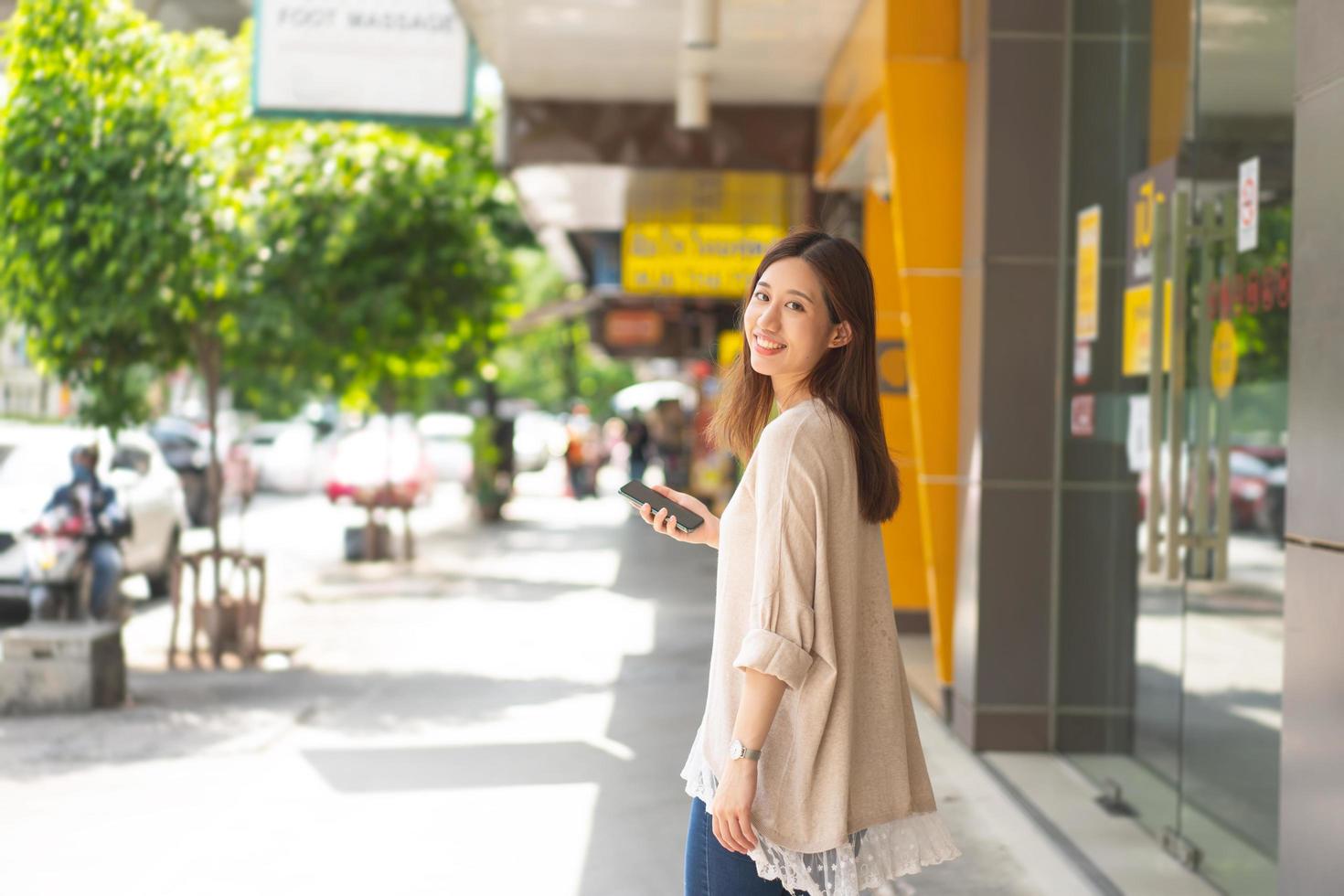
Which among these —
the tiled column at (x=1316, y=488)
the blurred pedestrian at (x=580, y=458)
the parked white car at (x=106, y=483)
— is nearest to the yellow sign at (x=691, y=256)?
the parked white car at (x=106, y=483)

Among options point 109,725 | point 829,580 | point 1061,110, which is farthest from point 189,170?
point 829,580

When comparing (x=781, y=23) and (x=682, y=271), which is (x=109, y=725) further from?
(x=682, y=271)

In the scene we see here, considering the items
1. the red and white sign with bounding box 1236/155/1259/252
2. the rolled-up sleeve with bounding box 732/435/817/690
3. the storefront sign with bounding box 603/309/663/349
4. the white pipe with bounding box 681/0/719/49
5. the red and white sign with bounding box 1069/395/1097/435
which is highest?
the white pipe with bounding box 681/0/719/49

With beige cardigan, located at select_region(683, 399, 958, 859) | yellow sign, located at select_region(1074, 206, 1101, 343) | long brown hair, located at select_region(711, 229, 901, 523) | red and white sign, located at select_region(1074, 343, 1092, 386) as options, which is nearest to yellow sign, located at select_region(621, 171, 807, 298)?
yellow sign, located at select_region(1074, 206, 1101, 343)

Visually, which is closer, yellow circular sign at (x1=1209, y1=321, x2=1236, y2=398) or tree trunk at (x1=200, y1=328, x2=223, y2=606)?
yellow circular sign at (x1=1209, y1=321, x2=1236, y2=398)

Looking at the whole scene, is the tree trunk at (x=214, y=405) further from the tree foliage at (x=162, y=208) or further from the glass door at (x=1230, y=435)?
the glass door at (x=1230, y=435)

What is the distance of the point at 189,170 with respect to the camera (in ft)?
32.1

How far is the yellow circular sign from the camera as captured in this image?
5.58 m

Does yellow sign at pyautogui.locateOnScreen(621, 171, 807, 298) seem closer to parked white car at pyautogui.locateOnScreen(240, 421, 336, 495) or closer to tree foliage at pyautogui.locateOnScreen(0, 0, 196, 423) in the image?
tree foliage at pyautogui.locateOnScreen(0, 0, 196, 423)

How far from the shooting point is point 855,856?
285 cm

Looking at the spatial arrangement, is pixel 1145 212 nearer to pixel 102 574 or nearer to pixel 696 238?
pixel 102 574

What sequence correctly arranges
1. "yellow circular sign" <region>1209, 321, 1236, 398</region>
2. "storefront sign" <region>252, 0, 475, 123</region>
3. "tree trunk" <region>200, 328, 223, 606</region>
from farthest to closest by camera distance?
"tree trunk" <region>200, 328, 223, 606</region>
"storefront sign" <region>252, 0, 475, 123</region>
"yellow circular sign" <region>1209, 321, 1236, 398</region>

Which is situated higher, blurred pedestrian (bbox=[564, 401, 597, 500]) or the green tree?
the green tree

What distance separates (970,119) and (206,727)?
16.3 ft
